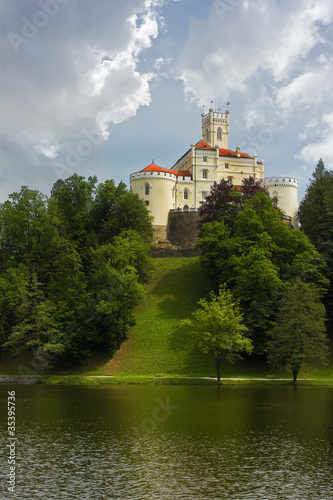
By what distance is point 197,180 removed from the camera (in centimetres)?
7694

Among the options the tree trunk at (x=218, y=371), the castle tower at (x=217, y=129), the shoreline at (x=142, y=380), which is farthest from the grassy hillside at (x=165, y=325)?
the castle tower at (x=217, y=129)

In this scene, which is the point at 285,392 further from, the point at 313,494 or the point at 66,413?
the point at 313,494

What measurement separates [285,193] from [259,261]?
1379 inches

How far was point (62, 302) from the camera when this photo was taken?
45.8 m

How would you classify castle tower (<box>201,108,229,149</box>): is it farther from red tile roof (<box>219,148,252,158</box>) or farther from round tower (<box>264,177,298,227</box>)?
round tower (<box>264,177,298,227</box>)

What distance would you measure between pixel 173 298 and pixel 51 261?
40.4 ft

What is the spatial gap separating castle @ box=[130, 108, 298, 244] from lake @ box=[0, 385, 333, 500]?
41.6 m

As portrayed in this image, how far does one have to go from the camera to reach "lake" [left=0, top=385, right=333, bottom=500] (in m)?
15.5

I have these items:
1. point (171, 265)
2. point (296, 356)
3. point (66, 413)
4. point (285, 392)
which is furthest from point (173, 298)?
point (66, 413)

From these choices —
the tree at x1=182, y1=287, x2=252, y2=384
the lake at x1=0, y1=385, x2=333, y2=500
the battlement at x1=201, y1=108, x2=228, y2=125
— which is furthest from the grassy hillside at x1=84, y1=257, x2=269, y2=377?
the battlement at x1=201, y1=108, x2=228, y2=125

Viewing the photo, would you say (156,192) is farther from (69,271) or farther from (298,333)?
(298,333)

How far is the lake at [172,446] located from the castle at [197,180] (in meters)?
41.6

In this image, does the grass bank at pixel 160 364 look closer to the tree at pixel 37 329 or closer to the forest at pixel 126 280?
the forest at pixel 126 280

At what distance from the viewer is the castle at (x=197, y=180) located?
72.3m
